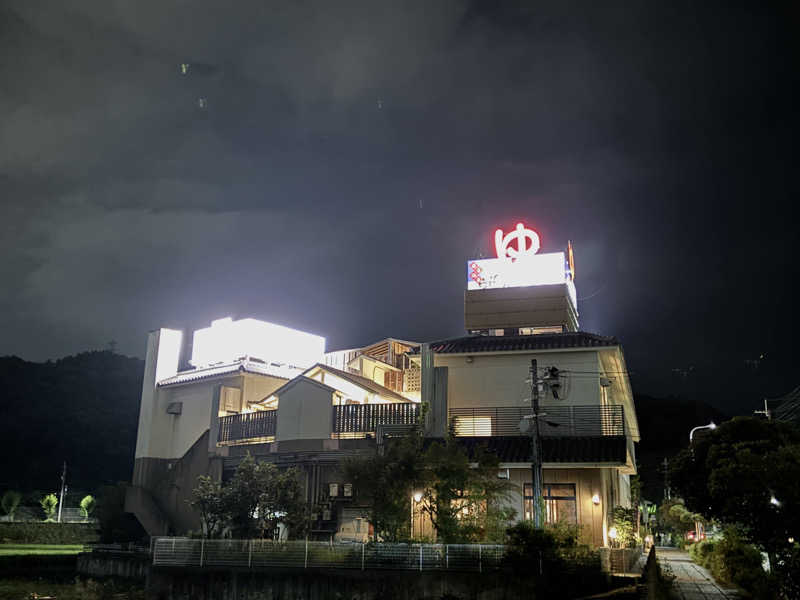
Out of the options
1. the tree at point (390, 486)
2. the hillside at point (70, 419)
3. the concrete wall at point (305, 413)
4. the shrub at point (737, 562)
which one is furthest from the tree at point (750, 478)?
the hillside at point (70, 419)

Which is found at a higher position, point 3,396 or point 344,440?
point 3,396

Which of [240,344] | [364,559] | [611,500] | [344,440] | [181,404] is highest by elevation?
[240,344]

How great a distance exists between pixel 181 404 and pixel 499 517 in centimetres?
2378

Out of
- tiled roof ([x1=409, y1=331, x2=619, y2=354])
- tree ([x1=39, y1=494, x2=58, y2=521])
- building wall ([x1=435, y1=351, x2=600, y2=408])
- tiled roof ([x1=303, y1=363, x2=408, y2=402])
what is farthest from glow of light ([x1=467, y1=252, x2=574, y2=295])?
tree ([x1=39, y1=494, x2=58, y2=521])

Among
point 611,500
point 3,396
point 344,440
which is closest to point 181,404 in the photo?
point 344,440

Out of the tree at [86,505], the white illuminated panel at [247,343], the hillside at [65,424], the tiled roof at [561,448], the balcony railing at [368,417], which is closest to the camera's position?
the tiled roof at [561,448]

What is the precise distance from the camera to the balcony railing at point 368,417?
32.2 m

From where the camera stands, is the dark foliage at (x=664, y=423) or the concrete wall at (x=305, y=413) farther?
the dark foliage at (x=664, y=423)

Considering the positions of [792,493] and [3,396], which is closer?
[792,493]

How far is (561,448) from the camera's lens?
30.3 metres

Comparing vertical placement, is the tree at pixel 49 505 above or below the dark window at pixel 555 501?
below

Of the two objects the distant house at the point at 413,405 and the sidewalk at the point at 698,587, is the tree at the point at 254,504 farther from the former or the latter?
the sidewalk at the point at 698,587

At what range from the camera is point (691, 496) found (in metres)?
22.5

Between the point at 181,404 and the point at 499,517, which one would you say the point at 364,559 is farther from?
the point at 181,404
